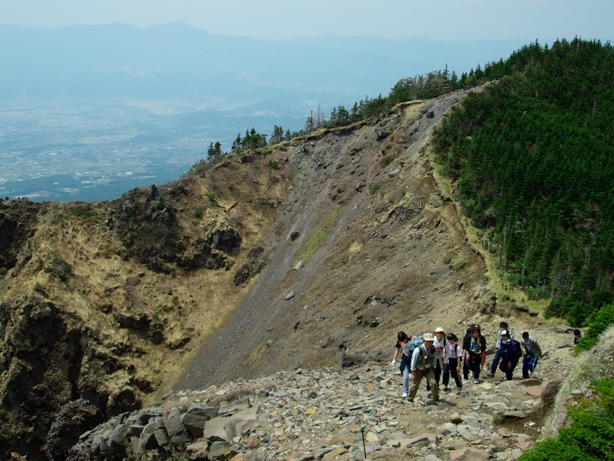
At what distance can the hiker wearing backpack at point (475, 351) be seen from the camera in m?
15.2

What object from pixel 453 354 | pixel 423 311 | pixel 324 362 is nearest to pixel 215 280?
pixel 324 362

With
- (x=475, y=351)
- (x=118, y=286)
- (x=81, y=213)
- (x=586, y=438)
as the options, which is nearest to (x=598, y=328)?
(x=475, y=351)

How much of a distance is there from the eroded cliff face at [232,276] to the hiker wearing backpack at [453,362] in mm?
7751

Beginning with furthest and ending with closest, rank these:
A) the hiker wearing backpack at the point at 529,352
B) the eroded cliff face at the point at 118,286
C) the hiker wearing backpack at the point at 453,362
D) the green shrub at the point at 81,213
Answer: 1. the green shrub at the point at 81,213
2. the eroded cliff face at the point at 118,286
3. the hiker wearing backpack at the point at 529,352
4. the hiker wearing backpack at the point at 453,362

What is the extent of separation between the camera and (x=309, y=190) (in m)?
52.2

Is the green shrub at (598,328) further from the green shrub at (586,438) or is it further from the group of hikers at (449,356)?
the green shrub at (586,438)

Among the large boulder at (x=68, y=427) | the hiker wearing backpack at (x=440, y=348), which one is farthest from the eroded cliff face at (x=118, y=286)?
the hiker wearing backpack at (x=440, y=348)

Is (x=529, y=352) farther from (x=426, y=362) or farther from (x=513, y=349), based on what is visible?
(x=426, y=362)

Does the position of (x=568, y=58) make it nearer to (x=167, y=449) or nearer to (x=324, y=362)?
(x=324, y=362)

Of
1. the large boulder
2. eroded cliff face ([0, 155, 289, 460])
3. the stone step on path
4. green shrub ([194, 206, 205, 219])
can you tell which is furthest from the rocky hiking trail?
green shrub ([194, 206, 205, 219])

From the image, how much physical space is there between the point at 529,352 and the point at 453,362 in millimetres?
2182

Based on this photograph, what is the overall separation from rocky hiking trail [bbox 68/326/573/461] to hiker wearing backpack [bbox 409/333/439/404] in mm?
577

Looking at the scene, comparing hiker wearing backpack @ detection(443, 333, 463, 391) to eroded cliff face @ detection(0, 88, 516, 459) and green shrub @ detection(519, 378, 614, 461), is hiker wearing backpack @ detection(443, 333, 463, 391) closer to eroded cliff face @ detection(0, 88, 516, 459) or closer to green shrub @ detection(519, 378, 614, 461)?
green shrub @ detection(519, 378, 614, 461)

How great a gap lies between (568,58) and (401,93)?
19744 millimetres
